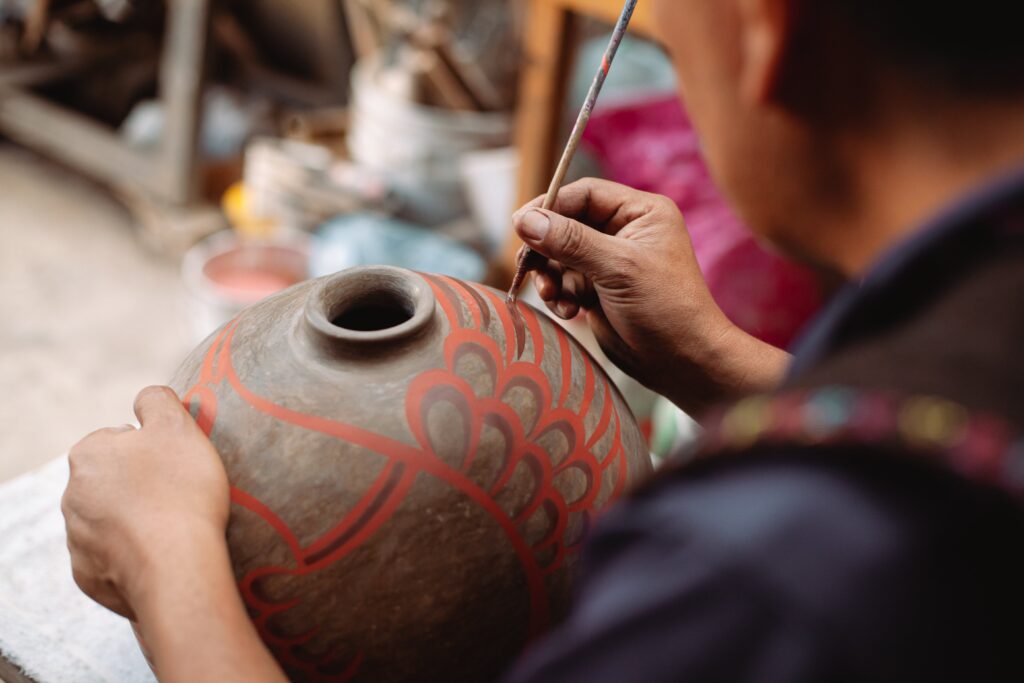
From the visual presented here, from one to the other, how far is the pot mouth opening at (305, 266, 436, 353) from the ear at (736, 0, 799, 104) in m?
0.50

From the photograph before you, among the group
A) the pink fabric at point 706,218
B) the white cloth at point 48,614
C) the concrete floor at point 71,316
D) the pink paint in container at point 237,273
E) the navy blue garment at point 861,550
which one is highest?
the navy blue garment at point 861,550

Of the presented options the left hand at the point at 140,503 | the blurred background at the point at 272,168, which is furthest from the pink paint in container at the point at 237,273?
the left hand at the point at 140,503

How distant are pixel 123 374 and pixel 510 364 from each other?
224 centimetres

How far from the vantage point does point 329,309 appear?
1082 millimetres

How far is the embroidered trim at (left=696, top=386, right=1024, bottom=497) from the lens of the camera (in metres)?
0.49

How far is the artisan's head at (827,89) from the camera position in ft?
1.80

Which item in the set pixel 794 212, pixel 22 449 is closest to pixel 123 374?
pixel 22 449

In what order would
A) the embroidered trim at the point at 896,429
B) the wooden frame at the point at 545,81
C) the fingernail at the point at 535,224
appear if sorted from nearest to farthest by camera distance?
the embroidered trim at the point at 896,429, the fingernail at the point at 535,224, the wooden frame at the point at 545,81

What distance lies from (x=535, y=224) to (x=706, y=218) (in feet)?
Answer: 4.90

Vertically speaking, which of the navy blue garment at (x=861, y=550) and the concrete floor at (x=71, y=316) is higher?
the navy blue garment at (x=861, y=550)

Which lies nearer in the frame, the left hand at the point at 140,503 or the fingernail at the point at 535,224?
the left hand at the point at 140,503

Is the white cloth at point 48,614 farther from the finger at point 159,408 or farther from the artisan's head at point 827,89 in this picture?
the artisan's head at point 827,89

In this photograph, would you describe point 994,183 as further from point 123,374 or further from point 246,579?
point 123,374

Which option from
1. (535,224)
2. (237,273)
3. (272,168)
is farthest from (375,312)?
(272,168)
